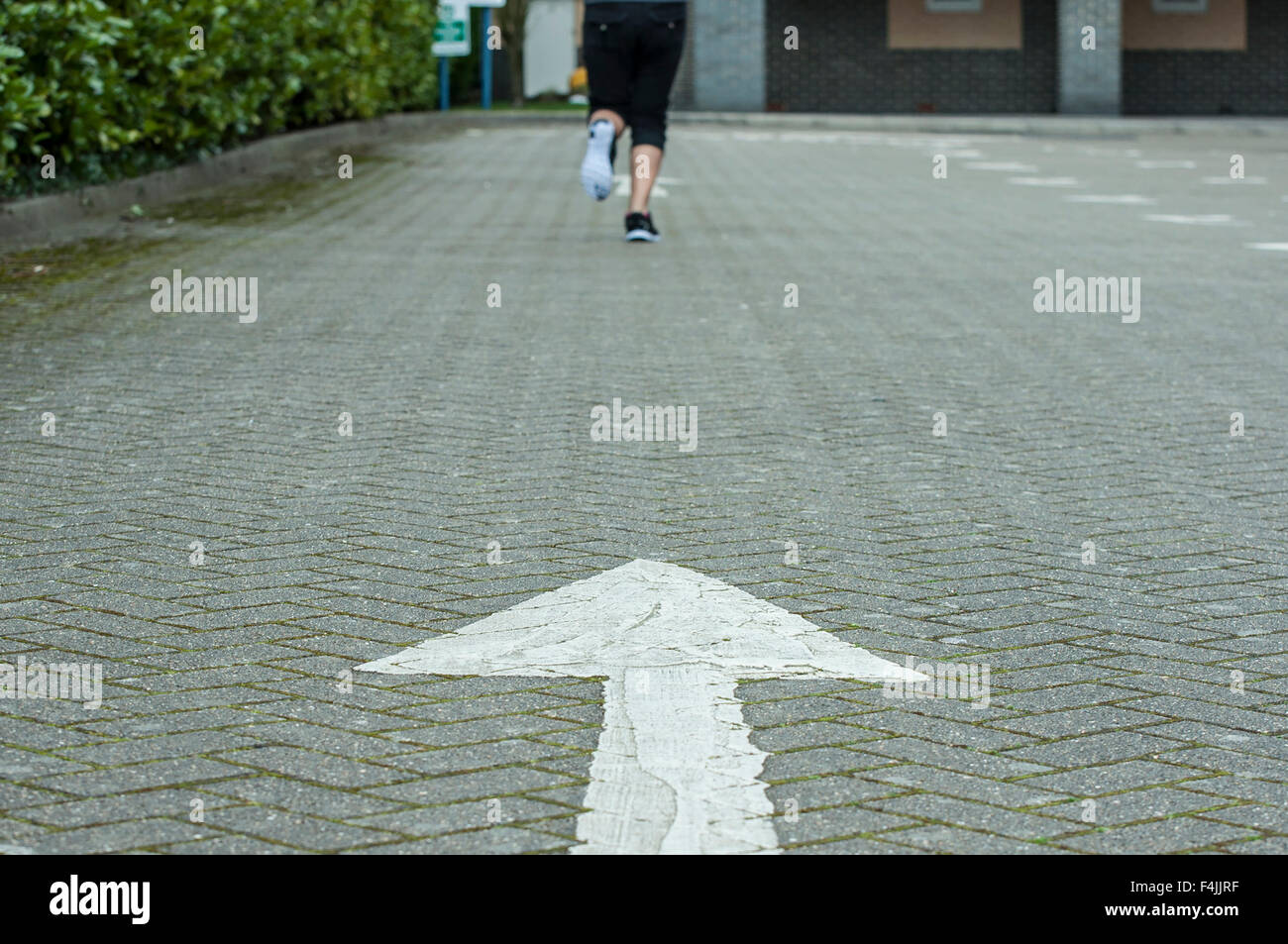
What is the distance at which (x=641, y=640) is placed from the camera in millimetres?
4289

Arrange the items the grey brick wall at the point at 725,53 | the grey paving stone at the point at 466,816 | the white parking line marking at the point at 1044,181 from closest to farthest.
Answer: the grey paving stone at the point at 466,816 < the white parking line marking at the point at 1044,181 < the grey brick wall at the point at 725,53

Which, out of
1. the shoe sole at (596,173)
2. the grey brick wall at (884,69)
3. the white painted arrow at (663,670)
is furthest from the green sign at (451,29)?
the white painted arrow at (663,670)

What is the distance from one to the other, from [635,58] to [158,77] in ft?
14.3

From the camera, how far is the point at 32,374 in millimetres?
7488

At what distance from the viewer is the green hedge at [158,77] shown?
11883 mm

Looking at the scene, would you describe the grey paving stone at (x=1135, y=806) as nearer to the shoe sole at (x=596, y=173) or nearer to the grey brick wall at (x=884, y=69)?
the shoe sole at (x=596, y=173)

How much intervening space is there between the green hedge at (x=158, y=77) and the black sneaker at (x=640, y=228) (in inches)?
140

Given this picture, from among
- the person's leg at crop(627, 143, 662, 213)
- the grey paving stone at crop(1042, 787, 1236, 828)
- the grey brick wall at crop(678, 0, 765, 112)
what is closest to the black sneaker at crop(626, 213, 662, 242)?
the person's leg at crop(627, 143, 662, 213)

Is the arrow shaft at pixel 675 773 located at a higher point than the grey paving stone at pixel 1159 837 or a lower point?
higher

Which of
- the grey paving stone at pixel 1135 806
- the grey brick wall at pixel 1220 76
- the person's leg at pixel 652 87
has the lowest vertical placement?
the grey paving stone at pixel 1135 806

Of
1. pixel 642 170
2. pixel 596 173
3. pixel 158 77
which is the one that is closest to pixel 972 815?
pixel 596 173

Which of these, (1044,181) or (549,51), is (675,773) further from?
(549,51)

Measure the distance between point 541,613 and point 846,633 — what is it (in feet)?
2.35

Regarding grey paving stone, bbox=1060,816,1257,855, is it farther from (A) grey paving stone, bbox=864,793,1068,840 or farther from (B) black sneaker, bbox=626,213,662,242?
(B) black sneaker, bbox=626,213,662,242
